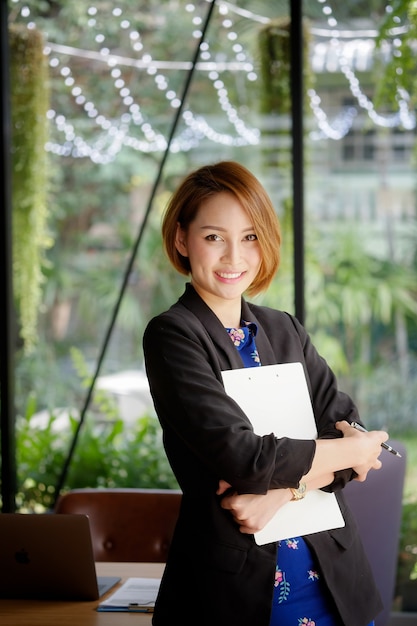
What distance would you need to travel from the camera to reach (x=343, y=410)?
5.94 feet

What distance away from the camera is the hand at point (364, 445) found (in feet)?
5.50

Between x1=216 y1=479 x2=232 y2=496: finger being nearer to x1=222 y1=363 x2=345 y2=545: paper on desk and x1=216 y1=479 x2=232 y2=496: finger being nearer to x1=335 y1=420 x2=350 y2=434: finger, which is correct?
x1=222 y1=363 x2=345 y2=545: paper on desk

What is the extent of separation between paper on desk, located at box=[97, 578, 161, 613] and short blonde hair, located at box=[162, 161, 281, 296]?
81cm

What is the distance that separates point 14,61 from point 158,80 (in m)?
0.67

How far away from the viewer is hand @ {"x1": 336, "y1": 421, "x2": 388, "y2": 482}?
168 centimetres

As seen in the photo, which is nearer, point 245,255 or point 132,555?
point 245,255

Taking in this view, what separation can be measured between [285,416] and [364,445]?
155 mm

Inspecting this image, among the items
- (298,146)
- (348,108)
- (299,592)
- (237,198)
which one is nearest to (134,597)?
(299,592)

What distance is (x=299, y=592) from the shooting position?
1591 millimetres

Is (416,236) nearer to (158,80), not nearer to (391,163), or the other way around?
(391,163)

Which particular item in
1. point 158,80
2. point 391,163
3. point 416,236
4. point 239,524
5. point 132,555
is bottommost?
point 132,555

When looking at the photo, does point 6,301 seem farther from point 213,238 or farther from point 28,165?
point 213,238

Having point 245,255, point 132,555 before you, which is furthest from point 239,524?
point 132,555

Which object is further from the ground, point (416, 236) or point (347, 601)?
point (416, 236)
